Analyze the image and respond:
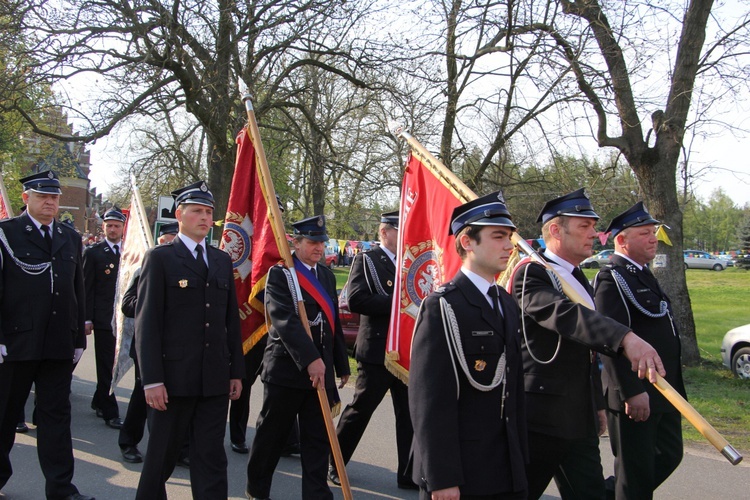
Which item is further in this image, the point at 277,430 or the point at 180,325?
the point at 277,430

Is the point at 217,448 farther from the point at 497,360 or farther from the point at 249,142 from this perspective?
the point at 249,142

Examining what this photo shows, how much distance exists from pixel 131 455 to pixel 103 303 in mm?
2235

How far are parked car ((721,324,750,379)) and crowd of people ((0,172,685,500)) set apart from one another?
642 cm

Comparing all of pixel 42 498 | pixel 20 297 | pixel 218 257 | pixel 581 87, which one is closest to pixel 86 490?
pixel 42 498

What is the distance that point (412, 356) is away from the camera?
302 centimetres

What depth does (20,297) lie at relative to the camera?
16.2ft

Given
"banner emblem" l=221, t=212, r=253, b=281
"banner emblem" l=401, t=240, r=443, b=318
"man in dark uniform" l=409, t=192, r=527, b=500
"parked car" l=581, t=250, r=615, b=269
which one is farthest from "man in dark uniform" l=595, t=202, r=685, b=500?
"parked car" l=581, t=250, r=615, b=269

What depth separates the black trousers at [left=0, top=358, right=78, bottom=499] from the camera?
4.71 meters

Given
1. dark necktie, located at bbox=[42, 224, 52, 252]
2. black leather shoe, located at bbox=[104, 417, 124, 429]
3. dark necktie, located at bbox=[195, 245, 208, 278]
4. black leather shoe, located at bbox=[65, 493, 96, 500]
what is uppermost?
dark necktie, located at bbox=[42, 224, 52, 252]

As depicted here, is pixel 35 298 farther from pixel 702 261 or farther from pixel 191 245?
pixel 702 261

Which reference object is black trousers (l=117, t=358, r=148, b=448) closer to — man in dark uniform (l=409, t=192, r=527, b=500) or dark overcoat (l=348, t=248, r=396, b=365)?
dark overcoat (l=348, t=248, r=396, b=365)

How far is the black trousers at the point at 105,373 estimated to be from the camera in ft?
23.4

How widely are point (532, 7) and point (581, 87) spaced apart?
143cm

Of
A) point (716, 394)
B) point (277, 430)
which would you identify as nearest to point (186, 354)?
point (277, 430)
